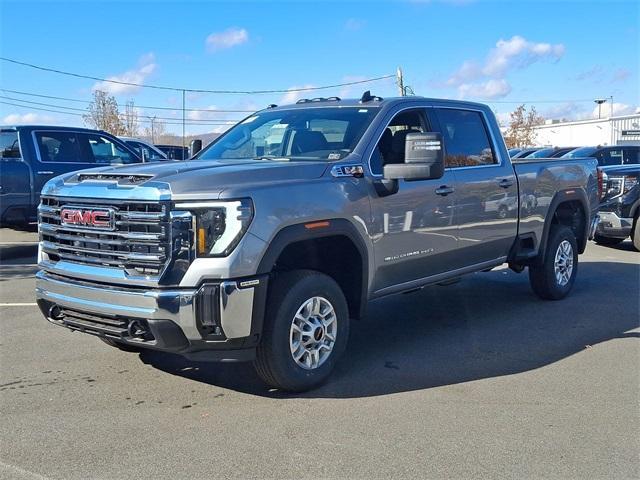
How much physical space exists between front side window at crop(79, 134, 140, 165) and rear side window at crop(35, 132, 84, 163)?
233 mm

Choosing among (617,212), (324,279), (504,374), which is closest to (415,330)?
(504,374)

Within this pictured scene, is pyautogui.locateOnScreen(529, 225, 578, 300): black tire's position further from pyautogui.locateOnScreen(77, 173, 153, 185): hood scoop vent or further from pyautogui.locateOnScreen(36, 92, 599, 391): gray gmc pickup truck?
pyautogui.locateOnScreen(77, 173, 153, 185): hood scoop vent

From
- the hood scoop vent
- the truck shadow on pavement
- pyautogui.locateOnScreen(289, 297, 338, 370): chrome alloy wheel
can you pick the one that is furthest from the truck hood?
the truck shadow on pavement

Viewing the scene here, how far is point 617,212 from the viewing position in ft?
38.4

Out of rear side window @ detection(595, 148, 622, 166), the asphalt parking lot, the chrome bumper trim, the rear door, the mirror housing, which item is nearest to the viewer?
the asphalt parking lot

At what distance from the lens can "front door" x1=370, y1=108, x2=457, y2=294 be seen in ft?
17.2

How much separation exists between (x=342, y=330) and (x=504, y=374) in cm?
→ 134

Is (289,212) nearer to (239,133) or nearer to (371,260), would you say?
(371,260)

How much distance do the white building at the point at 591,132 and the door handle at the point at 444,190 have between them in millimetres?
50204

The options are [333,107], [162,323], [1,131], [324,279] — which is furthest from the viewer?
[1,131]

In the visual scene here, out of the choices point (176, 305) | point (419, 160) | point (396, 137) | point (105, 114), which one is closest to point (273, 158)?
point (396, 137)

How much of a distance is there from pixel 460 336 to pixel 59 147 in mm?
8251

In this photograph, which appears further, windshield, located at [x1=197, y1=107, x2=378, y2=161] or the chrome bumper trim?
windshield, located at [x1=197, y1=107, x2=378, y2=161]

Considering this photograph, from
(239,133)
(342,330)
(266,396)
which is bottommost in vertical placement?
(266,396)
